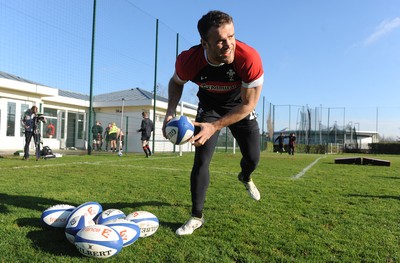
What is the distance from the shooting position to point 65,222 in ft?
10.1

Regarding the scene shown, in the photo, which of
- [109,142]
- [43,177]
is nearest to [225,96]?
[43,177]

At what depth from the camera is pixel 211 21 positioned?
2502 mm

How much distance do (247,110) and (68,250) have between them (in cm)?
185

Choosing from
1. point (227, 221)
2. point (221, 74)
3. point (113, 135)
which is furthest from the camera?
point (113, 135)

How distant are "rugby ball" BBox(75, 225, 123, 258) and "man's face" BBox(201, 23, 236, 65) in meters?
1.65

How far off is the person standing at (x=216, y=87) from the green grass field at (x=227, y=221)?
0.45 meters

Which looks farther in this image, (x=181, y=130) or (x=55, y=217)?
(x=55, y=217)

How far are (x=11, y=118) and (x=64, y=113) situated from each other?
4088 millimetres

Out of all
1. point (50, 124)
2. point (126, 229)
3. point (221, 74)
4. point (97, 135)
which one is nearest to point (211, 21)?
point (221, 74)

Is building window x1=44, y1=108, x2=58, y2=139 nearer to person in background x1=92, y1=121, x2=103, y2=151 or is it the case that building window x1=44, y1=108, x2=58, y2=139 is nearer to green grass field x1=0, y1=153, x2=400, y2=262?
person in background x1=92, y1=121, x2=103, y2=151

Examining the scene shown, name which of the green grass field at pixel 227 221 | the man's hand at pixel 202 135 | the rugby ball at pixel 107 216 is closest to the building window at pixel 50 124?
the green grass field at pixel 227 221

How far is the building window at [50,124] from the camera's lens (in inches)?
740

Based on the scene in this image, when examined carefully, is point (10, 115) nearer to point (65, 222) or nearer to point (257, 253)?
point (65, 222)

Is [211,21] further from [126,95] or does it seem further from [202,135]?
[126,95]
